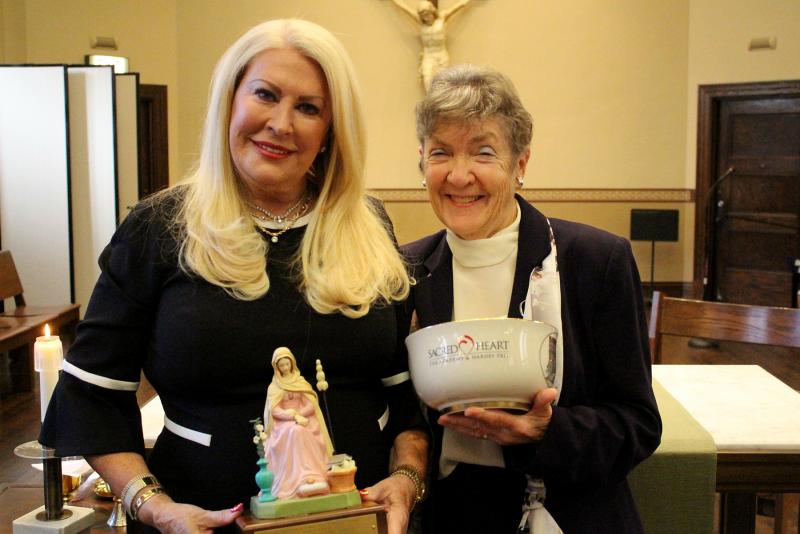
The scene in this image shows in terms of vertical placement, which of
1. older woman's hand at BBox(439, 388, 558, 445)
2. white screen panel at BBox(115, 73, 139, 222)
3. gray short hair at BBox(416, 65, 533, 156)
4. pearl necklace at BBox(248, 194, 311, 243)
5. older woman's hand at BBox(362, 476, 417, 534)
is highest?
white screen panel at BBox(115, 73, 139, 222)

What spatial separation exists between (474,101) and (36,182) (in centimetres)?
648

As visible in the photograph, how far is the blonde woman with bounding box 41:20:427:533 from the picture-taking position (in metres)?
1.33

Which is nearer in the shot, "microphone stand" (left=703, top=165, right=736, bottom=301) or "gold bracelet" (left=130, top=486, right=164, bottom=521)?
"gold bracelet" (left=130, top=486, right=164, bottom=521)

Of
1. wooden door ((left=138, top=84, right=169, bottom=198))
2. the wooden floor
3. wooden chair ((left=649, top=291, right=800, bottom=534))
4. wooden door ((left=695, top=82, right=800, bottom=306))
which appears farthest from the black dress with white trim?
wooden door ((left=138, top=84, right=169, bottom=198))

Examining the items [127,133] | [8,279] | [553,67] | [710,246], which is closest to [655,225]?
[710,246]

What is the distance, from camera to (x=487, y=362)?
1.28 meters

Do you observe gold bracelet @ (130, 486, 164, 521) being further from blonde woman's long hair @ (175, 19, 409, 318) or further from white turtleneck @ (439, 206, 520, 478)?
white turtleneck @ (439, 206, 520, 478)

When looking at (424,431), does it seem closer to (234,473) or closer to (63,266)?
(234,473)

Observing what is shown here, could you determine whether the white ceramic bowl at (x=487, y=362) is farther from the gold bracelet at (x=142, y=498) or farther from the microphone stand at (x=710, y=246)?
the microphone stand at (x=710, y=246)

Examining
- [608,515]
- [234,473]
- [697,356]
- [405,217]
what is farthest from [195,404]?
[405,217]

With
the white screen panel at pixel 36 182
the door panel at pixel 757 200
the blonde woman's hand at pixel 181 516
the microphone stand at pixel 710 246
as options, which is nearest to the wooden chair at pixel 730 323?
the blonde woman's hand at pixel 181 516

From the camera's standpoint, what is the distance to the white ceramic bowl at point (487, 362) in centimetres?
128

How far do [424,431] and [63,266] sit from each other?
6.36 m

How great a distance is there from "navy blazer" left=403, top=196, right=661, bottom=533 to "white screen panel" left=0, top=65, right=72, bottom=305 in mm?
6320
